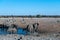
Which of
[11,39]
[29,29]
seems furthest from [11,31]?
[11,39]

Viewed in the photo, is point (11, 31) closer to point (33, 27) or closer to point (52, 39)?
point (33, 27)

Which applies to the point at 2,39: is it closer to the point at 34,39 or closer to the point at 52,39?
the point at 34,39

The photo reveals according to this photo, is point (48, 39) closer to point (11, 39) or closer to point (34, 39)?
point (34, 39)

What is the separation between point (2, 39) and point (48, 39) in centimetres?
652

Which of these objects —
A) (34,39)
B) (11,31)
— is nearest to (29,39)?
(34,39)

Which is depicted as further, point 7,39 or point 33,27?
point 33,27

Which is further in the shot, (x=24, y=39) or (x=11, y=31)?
(x=11, y=31)

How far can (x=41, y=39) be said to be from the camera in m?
34.6

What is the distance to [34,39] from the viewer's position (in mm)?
34656

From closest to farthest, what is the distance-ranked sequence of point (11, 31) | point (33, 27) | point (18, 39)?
point (18, 39) → point (11, 31) → point (33, 27)

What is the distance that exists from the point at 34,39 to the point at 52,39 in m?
2.57

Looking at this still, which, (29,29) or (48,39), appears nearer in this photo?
(48,39)

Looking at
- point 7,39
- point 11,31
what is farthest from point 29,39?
point 11,31

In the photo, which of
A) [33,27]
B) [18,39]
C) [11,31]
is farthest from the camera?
[33,27]
